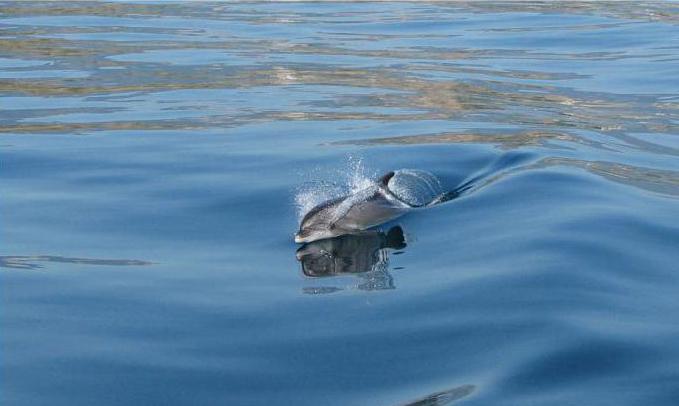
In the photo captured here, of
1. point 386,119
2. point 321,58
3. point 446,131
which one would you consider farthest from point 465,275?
point 321,58

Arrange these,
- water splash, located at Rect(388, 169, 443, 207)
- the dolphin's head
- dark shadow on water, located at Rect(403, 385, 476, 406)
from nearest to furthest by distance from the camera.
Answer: dark shadow on water, located at Rect(403, 385, 476, 406), the dolphin's head, water splash, located at Rect(388, 169, 443, 207)

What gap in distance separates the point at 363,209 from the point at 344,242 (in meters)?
0.44

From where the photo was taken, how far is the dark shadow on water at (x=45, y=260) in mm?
6379

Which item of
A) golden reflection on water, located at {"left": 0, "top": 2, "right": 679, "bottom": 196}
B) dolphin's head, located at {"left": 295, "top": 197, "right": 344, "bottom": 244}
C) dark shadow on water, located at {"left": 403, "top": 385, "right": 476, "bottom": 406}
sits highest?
golden reflection on water, located at {"left": 0, "top": 2, "right": 679, "bottom": 196}

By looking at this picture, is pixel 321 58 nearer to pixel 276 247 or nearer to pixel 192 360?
pixel 276 247

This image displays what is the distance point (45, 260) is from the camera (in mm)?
6469

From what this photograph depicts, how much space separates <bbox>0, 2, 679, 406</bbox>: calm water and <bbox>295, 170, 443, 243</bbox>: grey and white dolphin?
16 cm

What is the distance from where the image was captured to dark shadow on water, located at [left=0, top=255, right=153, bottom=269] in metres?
6.38

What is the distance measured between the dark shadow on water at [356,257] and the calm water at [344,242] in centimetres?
4

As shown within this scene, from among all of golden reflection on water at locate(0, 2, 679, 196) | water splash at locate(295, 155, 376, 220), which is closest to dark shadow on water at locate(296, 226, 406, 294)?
water splash at locate(295, 155, 376, 220)

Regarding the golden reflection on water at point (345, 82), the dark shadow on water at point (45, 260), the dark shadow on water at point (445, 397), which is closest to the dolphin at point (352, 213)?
the dark shadow on water at point (45, 260)

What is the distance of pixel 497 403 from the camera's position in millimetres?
4523

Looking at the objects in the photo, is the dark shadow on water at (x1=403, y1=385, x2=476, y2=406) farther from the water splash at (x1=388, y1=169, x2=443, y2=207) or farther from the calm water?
the water splash at (x1=388, y1=169, x2=443, y2=207)

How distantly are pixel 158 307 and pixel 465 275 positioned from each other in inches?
62.5
